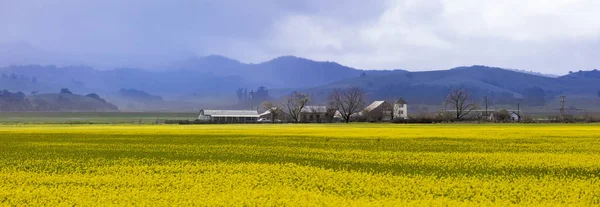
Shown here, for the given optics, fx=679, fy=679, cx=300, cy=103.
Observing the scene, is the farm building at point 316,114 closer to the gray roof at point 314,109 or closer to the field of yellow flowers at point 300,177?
the gray roof at point 314,109

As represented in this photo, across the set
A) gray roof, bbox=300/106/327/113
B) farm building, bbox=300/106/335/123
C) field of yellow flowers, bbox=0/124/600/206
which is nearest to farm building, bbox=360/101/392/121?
farm building, bbox=300/106/335/123

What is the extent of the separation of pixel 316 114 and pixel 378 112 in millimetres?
13927

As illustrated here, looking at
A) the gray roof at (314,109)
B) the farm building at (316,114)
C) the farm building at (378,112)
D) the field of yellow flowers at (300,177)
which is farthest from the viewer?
the gray roof at (314,109)

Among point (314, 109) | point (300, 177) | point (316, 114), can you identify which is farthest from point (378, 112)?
point (300, 177)

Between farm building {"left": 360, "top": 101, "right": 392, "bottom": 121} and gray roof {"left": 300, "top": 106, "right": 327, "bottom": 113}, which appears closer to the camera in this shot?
farm building {"left": 360, "top": 101, "right": 392, "bottom": 121}

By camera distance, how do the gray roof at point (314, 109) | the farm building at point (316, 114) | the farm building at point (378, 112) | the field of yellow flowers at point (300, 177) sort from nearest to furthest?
the field of yellow flowers at point (300, 177)
the farm building at point (378, 112)
the farm building at point (316, 114)
the gray roof at point (314, 109)

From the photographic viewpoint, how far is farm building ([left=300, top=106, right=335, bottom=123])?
142 m

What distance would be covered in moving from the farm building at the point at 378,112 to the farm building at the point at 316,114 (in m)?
7.81

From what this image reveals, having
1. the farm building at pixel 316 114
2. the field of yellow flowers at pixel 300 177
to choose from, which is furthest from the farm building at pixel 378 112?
the field of yellow flowers at pixel 300 177

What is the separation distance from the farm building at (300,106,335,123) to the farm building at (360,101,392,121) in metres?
7.81

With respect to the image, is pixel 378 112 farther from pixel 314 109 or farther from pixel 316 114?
pixel 314 109

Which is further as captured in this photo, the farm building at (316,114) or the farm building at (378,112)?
the farm building at (316,114)

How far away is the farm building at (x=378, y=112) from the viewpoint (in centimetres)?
14231

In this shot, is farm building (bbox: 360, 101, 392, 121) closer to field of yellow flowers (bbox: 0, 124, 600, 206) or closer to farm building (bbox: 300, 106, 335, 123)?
farm building (bbox: 300, 106, 335, 123)
